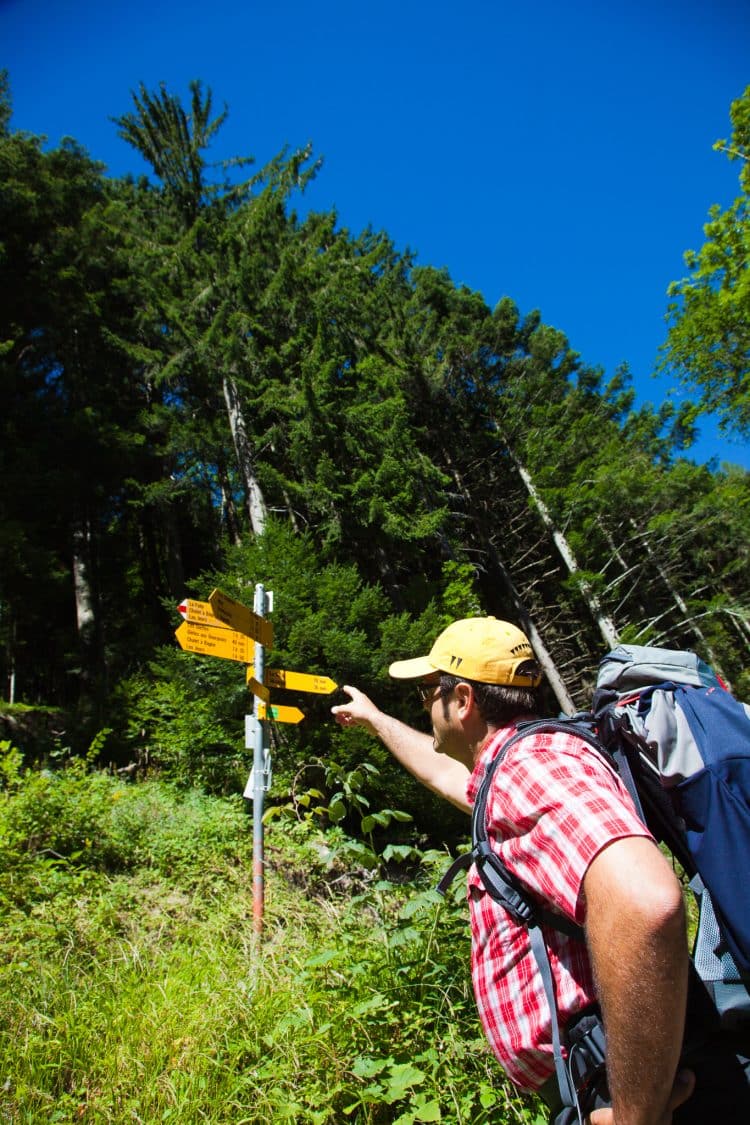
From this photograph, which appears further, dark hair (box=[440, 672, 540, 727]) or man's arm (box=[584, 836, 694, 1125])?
dark hair (box=[440, 672, 540, 727])

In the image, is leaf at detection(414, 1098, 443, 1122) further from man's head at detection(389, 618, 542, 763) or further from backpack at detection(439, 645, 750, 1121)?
man's head at detection(389, 618, 542, 763)

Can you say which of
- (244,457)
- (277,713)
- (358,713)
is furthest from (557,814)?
(244,457)

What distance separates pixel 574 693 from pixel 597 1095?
1704cm

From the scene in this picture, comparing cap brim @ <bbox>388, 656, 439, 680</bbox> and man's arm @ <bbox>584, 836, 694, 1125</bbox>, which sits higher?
cap brim @ <bbox>388, 656, 439, 680</bbox>

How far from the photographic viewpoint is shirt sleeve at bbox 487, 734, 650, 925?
99cm

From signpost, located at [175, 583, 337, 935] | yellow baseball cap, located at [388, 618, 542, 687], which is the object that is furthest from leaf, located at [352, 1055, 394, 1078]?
signpost, located at [175, 583, 337, 935]

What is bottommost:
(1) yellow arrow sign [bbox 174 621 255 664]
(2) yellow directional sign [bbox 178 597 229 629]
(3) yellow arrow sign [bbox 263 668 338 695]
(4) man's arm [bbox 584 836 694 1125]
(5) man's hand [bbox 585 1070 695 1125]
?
(5) man's hand [bbox 585 1070 695 1125]

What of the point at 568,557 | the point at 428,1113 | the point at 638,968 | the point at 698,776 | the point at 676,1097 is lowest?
the point at 428,1113

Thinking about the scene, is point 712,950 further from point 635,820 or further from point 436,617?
point 436,617

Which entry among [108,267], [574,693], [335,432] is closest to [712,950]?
[335,432]

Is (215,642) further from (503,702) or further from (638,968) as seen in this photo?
(638,968)

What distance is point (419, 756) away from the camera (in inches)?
83.0

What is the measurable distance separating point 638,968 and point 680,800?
34 cm

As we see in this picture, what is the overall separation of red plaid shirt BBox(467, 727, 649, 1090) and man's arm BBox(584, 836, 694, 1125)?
0.14ft
